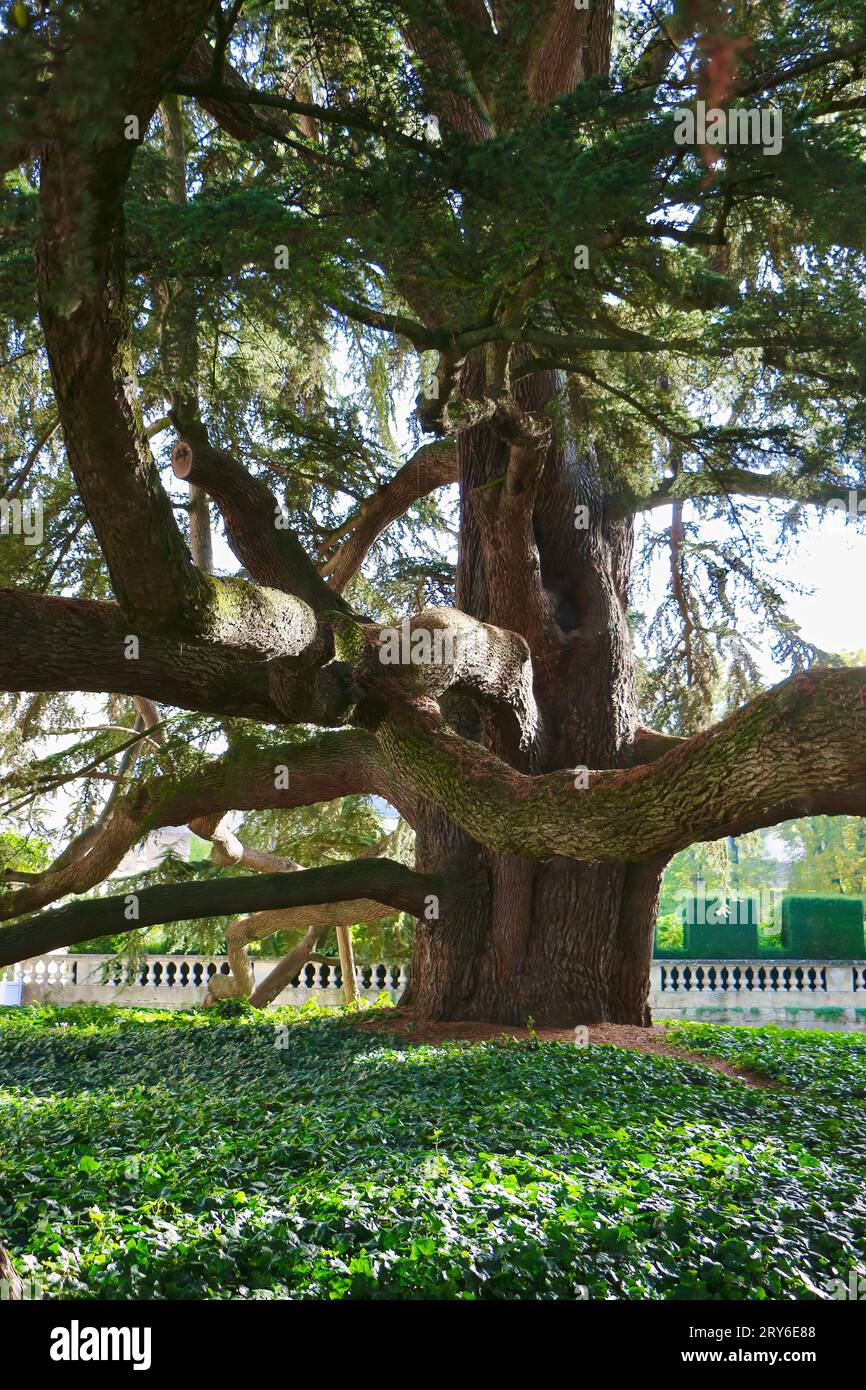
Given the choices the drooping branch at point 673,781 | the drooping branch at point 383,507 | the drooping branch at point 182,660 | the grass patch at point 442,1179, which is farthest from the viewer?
the drooping branch at point 383,507

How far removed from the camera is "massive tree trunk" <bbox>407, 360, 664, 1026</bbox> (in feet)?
30.0

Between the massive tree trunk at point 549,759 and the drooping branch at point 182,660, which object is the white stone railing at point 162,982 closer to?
the massive tree trunk at point 549,759

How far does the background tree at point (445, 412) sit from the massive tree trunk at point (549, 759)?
1.2 inches

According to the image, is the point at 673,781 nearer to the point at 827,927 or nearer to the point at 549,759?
the point at 549,759

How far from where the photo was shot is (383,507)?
33.5ft

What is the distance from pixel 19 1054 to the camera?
941cm

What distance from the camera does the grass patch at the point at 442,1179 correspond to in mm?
3691

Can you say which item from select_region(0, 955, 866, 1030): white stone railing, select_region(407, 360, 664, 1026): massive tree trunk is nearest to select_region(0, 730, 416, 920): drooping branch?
select_region(407, 360, 664, 1026): massive tree trunk

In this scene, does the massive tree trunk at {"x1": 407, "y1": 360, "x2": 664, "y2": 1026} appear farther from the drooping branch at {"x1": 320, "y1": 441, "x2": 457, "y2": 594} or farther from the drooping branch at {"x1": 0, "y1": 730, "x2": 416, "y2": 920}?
the drooping branch at {"x1": 0, "y1": 730, "x2": 416, "y2": 920}

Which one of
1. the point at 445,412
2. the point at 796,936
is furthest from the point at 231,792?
the point at 796,936

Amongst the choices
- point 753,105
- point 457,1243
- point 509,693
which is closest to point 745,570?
point 509,693

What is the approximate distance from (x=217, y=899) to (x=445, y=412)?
13.7ft

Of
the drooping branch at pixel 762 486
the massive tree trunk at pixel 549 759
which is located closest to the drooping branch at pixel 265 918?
the massive tree trunk at pixel 549 759
